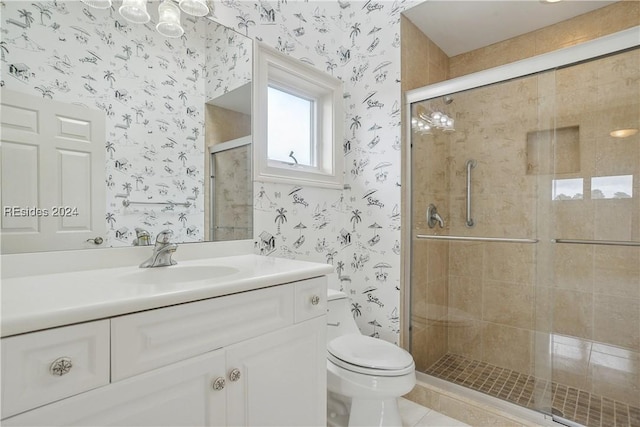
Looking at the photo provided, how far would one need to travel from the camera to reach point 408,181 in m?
1.93

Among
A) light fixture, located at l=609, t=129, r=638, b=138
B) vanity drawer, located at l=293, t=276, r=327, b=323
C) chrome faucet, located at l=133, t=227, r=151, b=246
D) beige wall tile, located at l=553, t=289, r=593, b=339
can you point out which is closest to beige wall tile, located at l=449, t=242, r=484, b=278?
beige wall tile, located at l=553, t=289, r=593, b=339

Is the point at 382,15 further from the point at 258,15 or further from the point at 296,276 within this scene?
the point at 296,276

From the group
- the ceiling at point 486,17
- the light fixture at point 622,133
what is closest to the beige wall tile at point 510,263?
Result: the light fixture at point 622,133

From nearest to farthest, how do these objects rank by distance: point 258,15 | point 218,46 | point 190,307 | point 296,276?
1. point 190,307
2. point 296,276
3. point 218,46
4. point 258,15

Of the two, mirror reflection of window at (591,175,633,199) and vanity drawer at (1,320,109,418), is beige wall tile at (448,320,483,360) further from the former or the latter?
vanity drawer at (1,320,109,418)

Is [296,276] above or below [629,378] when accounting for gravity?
above

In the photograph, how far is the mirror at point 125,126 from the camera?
0.95 metres

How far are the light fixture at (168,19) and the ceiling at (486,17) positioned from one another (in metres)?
1.32

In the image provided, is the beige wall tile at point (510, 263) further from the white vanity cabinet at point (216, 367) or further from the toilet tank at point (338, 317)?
the white vanity cabinet at point (216, 367)

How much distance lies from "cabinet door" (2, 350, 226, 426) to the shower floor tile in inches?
60.8

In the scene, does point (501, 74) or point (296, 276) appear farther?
point (501, 74)

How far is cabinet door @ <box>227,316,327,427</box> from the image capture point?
87 centimetres

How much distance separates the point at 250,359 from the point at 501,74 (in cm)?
180

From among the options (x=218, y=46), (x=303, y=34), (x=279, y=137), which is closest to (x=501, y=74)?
(x=303, y=34)
